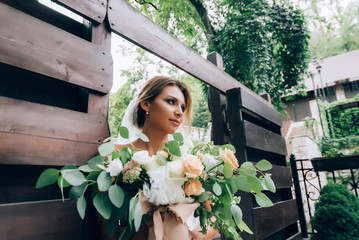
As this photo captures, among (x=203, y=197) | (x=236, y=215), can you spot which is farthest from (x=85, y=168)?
(x=236, y=215)

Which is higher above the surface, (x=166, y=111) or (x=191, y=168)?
(x=166, y=111)

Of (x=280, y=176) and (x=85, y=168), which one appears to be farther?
(x=280, y=176)

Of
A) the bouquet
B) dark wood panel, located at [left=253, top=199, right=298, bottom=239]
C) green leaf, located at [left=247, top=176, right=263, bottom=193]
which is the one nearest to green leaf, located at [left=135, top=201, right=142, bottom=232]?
the bouquet

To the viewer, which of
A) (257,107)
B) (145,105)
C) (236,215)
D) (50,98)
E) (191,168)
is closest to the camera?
(191,168)

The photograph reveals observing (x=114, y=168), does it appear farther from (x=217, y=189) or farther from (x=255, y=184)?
(x=255, y=184)

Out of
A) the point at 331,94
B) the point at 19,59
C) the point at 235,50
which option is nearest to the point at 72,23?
the point at 19,59

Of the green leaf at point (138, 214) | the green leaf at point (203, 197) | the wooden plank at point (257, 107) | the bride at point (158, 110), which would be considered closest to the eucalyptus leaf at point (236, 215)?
the green leaf at point (203, 197)

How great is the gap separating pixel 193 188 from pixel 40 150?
0.70 metres

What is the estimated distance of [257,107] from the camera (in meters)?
3.18

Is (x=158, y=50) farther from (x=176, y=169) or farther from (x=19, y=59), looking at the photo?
(x=176, y=169)

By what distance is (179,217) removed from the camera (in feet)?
3.35

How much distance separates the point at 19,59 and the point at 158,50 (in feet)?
3.21

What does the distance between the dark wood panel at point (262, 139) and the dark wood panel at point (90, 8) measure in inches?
71.9

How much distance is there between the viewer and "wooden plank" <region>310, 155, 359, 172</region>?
364 cm
